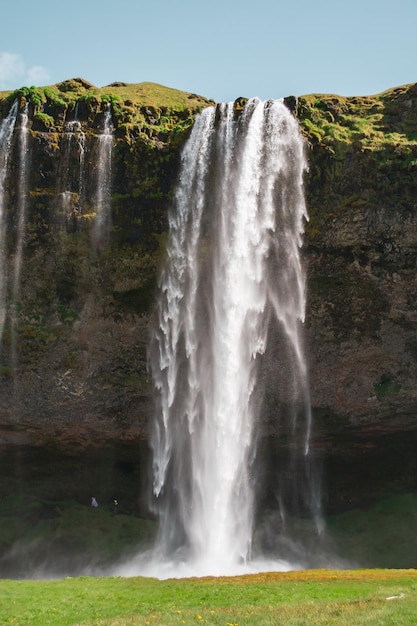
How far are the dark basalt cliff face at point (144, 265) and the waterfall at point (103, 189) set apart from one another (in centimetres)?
23

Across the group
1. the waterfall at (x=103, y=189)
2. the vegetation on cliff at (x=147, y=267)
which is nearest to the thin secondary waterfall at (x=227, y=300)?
the vegetation on cliff at (x=147, y=267)

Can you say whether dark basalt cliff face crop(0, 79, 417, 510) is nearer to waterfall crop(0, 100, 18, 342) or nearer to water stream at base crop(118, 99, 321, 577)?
waterfall crop(0, 100, 18, 342)

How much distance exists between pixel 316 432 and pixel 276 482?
3.28 metres

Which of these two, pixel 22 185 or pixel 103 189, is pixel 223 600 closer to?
pixel 103 189

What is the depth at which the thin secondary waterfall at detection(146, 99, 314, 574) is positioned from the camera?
1095 inches

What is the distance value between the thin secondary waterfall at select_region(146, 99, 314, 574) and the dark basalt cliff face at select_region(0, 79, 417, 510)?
900 millimetres

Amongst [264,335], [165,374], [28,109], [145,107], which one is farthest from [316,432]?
[28,109]

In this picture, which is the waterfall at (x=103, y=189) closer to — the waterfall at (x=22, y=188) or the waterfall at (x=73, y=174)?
the waterfall at (x=73, y=174)

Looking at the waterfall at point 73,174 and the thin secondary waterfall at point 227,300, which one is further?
the waterfall at point 73,174

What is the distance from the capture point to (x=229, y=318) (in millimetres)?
28125

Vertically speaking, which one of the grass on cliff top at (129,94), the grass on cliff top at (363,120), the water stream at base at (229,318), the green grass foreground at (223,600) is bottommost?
the green grass foreground at (223,600)

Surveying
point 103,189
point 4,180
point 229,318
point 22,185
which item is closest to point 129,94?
point 103,189

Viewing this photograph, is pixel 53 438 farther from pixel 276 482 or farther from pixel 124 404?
pixel 276 482

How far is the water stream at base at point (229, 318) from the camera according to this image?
91.1 feet
